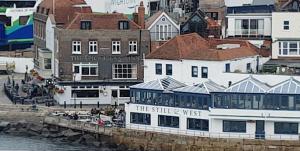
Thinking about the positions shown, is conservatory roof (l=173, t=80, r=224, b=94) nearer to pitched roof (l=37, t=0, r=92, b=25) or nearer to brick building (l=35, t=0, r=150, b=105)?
brick building (l=35, t=0, r=150, b=105)

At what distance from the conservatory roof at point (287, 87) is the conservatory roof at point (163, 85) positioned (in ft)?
23.6

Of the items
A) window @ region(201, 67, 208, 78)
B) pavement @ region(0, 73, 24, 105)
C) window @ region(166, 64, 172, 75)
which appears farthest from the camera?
pavement @ region(0, 73, 24, 105)

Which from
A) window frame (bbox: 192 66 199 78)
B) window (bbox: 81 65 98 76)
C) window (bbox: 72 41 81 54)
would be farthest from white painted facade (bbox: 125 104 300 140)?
window (bbox: 72 41 81 54)

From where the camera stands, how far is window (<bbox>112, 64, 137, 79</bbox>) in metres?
92.9

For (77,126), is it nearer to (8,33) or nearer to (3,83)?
(3,83)

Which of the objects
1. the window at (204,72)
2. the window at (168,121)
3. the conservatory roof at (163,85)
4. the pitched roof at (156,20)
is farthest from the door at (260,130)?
the pitched roof at (156,20)

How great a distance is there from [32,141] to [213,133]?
12546 millimetres

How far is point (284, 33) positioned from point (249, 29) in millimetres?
4722

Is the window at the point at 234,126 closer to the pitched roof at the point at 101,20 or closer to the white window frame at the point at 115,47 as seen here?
the white window frame at the point at 115,47

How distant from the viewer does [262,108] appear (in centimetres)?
7812

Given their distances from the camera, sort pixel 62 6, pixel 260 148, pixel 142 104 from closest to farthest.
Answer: pixel 260 148 → pixel 142 104 → pixel 62 6

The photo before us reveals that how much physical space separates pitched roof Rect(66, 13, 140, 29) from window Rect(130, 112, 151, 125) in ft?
38.8

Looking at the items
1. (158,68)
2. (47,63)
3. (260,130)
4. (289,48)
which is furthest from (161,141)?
(47,63)

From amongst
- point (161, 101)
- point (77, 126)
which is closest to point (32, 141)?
point (77, 126)
